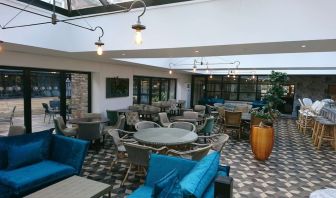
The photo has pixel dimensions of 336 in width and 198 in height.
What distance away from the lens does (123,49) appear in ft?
14.9

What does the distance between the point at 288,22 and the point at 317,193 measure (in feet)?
7.52

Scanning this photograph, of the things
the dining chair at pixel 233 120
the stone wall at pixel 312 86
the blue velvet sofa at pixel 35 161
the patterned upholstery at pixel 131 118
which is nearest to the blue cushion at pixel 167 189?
the blue velvet sofa at pixel 35 161

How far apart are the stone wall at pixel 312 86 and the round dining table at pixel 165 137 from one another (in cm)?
1150

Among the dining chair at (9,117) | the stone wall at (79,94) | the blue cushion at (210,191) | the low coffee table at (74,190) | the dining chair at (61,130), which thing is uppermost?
the stone wall at (79,94)

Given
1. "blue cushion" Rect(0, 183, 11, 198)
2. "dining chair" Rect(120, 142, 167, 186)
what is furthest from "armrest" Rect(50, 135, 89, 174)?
"blue cushion" Rect(0, 183, 11, 198)

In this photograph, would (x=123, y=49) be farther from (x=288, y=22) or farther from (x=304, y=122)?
(x=304, y=122)

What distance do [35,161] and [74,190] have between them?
1.19 meters

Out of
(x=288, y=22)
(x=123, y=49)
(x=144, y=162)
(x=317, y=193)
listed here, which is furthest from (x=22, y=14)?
(x=317, y=193)

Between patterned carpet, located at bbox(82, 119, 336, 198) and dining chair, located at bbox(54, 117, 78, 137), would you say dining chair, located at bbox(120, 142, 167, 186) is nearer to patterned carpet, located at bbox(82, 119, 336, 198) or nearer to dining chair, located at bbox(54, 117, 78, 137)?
patterned carpet, located at bbox(82, 119, 336, 198)

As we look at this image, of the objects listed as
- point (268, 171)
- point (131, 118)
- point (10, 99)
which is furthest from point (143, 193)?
point (10, 99)

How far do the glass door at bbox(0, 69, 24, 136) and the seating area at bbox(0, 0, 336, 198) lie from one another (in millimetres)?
23

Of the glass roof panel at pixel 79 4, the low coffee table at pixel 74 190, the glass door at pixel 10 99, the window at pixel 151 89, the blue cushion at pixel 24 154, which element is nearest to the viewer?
the low coffee table at pixel 74 190

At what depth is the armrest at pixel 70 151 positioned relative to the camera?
3334 mm

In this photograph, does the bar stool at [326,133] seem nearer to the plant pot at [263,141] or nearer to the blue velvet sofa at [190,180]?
the plant pot at [263,141]
